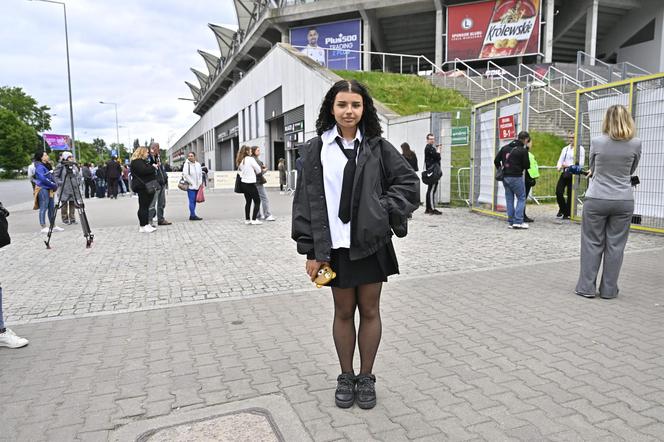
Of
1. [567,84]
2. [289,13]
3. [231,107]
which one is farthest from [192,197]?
[231,107]

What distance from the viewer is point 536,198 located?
46.2 feet

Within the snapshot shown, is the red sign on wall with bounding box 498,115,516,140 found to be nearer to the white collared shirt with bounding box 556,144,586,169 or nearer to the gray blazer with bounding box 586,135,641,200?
the white collared shirt with bounding box 556,144,586,169

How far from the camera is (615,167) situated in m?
4.85

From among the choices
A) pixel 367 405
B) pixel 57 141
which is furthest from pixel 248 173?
pixel 57 141

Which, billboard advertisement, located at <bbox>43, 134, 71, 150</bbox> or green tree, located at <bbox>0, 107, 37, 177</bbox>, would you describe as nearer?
green tree, located at <bbox>0, 107, 37, 177</bbox>

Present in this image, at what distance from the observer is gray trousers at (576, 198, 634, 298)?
4.85 meters

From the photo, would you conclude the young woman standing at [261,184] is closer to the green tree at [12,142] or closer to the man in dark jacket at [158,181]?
the man in dark jacket at [158,181]

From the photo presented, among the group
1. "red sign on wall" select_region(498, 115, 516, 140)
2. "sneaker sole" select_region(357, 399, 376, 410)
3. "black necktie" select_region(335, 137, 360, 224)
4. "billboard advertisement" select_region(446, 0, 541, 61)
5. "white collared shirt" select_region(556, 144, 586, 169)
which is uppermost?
"billboard advertisement" select_region(446, 0, 541, 61)

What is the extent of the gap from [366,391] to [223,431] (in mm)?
849

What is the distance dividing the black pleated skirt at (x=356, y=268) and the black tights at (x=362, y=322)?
8 cm

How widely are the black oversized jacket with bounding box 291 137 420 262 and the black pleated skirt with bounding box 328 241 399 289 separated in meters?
0.08

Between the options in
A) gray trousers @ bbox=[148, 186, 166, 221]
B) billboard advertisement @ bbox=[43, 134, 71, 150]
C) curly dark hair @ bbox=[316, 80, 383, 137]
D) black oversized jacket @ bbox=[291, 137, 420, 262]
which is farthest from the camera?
billboard advertisement @ bbox=[43, 134, 71, 150]

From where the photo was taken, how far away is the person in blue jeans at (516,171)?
9.38 m

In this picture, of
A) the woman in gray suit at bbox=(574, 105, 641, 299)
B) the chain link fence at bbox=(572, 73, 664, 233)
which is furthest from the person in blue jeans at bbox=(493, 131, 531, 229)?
the woman in gray suit at bbox=(574, 105, 641, 299)
